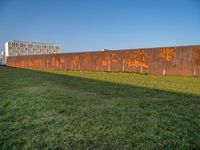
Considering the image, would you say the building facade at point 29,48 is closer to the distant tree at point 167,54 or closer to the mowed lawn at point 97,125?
the distant tree at point 167,54

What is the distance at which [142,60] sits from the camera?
12.2 m

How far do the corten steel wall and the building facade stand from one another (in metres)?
53.3

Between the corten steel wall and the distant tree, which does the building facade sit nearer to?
the corten steel wall

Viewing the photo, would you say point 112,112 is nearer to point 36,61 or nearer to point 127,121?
point 127,121

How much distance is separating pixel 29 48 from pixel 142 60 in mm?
69130

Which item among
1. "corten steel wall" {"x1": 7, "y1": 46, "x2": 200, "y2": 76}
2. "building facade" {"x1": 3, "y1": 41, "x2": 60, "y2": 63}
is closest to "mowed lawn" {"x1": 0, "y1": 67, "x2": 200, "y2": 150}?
"corten steel wall" {"x1": 7, "y1": 46, "x2": 200, "y2": 76}

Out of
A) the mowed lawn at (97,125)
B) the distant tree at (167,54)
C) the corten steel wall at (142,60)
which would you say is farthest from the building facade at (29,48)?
the mowed lawn at (97,125)

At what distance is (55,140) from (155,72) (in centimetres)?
1027

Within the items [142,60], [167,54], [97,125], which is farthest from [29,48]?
[97,125]

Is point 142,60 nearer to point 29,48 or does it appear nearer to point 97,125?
point 97,125

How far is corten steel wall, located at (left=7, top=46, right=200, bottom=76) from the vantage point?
32.7 ft

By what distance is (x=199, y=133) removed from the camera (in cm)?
204

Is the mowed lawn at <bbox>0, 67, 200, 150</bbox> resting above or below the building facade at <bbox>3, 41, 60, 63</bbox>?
below

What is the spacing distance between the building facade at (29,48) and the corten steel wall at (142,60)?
53.3 metres
